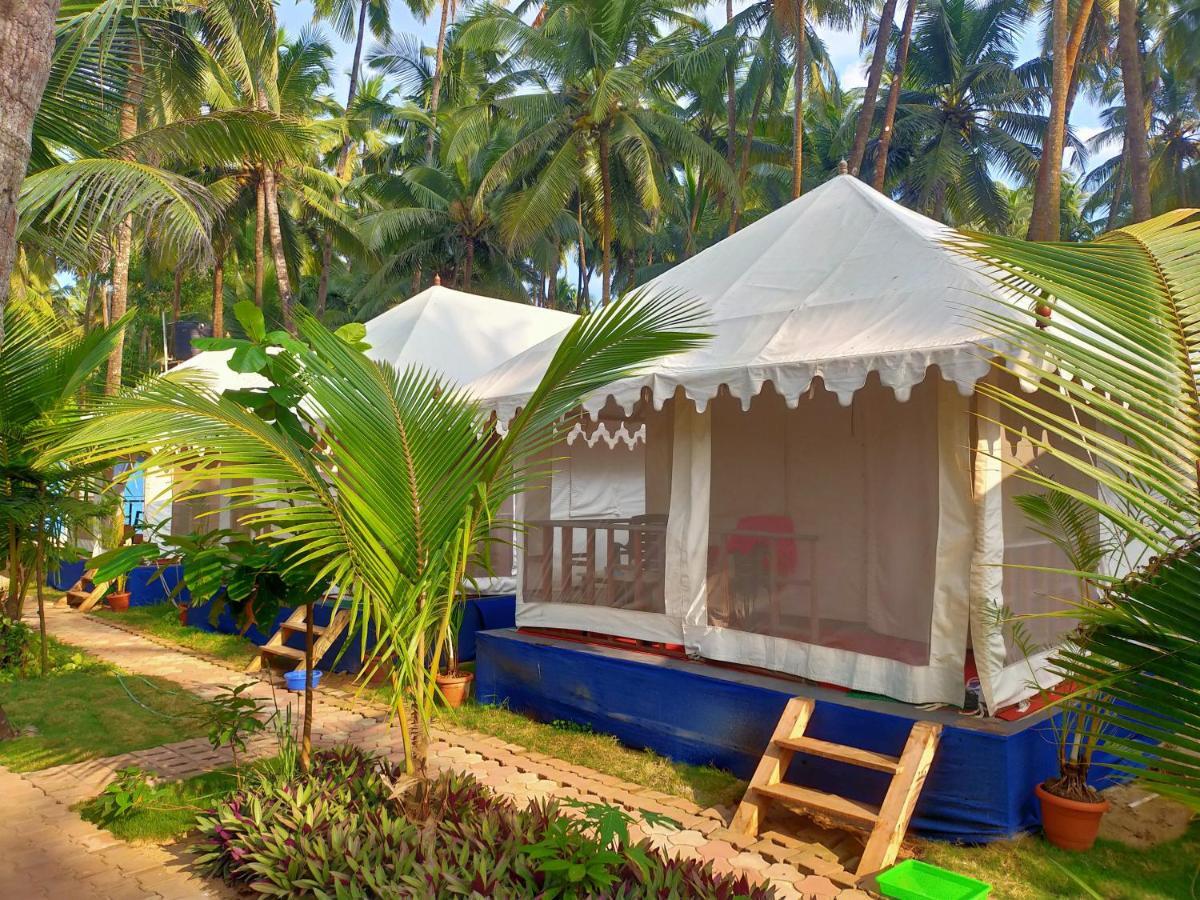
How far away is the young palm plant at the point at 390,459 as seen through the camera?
3.18 metres

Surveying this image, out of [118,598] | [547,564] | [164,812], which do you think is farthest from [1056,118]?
[118,598]

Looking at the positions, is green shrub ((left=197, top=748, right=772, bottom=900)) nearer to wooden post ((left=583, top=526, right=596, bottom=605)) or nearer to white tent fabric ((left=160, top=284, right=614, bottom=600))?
wooden post ((left=583, top=526, right=596, bottom=605))

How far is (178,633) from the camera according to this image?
9.83 metres

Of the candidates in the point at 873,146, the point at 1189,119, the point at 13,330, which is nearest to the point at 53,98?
the point at 13,330

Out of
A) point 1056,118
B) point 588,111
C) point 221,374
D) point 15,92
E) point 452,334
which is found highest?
point 588,111

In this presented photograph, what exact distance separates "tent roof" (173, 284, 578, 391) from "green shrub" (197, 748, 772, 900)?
610cm

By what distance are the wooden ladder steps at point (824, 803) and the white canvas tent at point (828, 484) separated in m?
0.72

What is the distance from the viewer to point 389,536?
10.5ft

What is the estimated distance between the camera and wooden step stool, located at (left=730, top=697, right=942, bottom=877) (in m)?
3.92

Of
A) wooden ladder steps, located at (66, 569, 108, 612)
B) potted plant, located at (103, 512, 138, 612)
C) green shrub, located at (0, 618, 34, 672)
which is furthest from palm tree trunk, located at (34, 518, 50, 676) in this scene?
wooden ladder steps, located at (66, 569, 108, 612)

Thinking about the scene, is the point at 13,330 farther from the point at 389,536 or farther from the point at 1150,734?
the point at 1150,734

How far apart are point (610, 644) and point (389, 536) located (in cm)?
326

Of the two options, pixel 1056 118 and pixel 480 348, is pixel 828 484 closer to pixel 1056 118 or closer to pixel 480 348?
pixel 480 348

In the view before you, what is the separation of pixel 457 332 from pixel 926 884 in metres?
8.28
